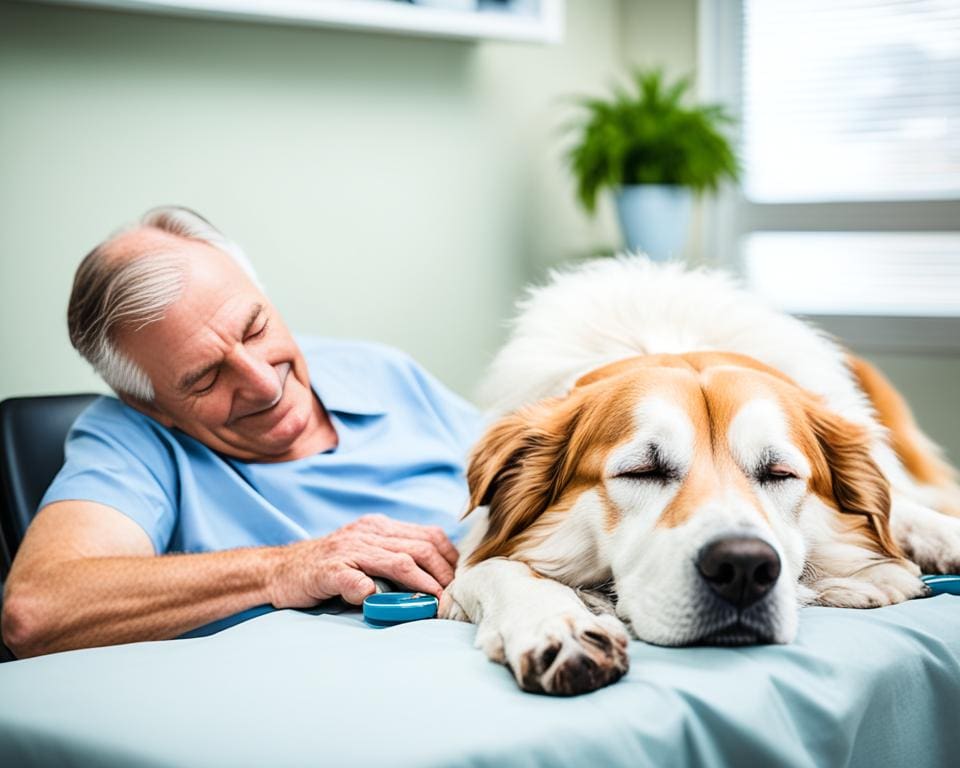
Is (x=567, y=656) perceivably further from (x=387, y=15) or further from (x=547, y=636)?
(x=387, y=15)

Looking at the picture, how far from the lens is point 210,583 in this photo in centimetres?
146

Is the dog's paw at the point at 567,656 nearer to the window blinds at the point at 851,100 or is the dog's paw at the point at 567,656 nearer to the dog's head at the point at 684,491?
the dog's head at the point at 684,491

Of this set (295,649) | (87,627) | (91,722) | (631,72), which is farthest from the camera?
(631,72)

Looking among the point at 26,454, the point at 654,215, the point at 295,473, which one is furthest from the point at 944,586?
the point at 654,215

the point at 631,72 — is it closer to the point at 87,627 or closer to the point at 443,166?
the point at 443,166

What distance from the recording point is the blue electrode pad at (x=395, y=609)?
4.22ft

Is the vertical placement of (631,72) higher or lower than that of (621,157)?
higher

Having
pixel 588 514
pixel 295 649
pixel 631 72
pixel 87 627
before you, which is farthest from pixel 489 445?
pixel 631 72

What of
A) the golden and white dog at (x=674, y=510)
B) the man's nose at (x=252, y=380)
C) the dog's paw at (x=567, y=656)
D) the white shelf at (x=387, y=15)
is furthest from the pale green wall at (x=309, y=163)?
the dog's paw at (x=567, y=656)

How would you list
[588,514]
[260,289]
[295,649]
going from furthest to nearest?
[260,289] → [588,514] → [295,649]

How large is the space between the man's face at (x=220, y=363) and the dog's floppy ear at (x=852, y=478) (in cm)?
88

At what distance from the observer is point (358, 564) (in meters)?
1.40

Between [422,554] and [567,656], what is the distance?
0.48m

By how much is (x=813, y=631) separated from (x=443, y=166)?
2468 millimetres
